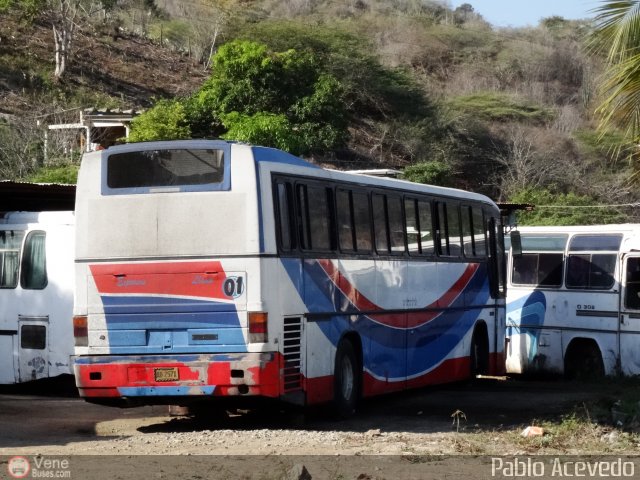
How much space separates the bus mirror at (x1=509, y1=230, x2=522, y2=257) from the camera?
67.7ft

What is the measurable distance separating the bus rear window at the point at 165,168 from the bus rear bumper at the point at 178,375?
1901 millimetres

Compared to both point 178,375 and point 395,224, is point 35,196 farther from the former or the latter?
point 178,375

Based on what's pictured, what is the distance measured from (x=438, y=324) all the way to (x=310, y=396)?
4.73m

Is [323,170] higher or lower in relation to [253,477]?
higher

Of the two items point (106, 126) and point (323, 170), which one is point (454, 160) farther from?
point (323, 170)

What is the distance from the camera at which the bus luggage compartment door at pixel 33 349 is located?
16.4 metres

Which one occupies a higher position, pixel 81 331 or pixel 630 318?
pixel 81 331

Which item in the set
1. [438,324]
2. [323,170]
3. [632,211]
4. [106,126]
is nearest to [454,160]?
[632,211]

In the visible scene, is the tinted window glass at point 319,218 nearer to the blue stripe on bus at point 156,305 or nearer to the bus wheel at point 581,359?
the blue stripe on bus at point 156,305

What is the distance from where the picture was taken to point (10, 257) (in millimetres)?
17016

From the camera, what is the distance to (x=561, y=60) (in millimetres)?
76875

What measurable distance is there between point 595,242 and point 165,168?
1064 centimetres

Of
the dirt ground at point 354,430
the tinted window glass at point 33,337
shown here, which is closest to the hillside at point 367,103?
the tinted window glass at point 33,337

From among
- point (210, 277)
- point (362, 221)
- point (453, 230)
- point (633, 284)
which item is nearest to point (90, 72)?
point (633, 284)
